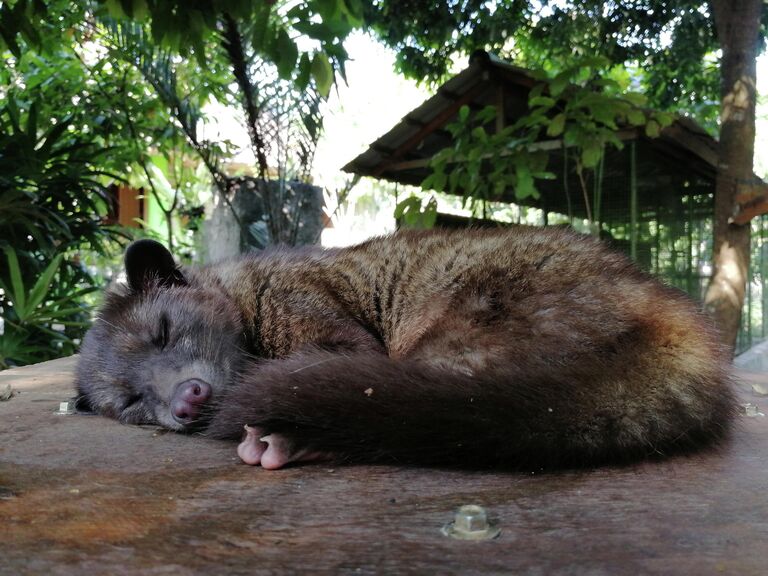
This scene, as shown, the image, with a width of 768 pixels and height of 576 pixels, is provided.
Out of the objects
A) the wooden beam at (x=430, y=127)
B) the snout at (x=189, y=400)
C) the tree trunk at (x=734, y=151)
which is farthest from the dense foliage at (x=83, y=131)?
the tree trunk at (x=734, y=151)

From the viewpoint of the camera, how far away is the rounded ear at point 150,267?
3105 millimetres

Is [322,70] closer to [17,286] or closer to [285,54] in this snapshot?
[285,54]

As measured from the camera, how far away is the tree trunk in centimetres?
542

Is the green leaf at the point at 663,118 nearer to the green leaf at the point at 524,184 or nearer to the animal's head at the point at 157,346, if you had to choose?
the green leaf at the point at 524,184

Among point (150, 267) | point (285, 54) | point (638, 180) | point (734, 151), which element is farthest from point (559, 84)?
point (150, 267)

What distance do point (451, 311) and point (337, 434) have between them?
90 cm

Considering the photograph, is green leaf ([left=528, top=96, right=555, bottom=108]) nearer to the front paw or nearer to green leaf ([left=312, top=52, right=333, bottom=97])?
green leaf ([left=312, top=52, right=333, bottom=97])

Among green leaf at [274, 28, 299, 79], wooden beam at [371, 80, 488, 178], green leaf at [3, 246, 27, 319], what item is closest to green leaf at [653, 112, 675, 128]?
wooden beam at [371, 80, 488, 178]

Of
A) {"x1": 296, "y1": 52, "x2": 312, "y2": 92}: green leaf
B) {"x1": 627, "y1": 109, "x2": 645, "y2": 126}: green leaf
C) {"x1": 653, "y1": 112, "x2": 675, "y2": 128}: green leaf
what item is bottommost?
{"x1": 296, "y1": 52, "x2": 312, "y2": 92}: green leaf

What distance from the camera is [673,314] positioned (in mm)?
2381

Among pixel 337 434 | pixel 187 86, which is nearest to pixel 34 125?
pixel 187 86

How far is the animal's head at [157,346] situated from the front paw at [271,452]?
0.66m

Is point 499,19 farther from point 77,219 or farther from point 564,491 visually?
point 564,491

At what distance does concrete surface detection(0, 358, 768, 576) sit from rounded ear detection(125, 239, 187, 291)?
43.4 inches
